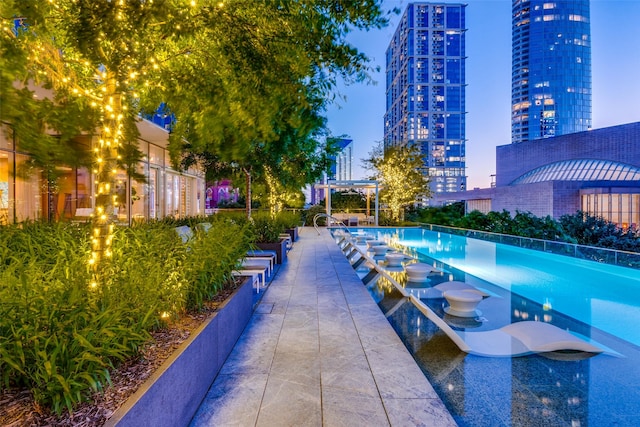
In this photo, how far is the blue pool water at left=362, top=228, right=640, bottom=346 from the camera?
622cm

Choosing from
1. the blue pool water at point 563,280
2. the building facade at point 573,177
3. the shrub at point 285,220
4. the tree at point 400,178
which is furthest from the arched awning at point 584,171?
the shrub at point 285,220

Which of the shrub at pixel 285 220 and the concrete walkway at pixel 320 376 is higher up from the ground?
the shrub at pixel 285 220

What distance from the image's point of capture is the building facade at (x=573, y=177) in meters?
19.3

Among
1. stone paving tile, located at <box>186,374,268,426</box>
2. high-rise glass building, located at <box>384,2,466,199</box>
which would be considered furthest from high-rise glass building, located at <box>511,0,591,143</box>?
stone paving tile, located at <box>186,374,268,426</box>

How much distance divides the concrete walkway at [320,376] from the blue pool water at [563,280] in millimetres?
3862

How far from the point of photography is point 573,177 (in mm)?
30922

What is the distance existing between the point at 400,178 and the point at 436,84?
8373 cm

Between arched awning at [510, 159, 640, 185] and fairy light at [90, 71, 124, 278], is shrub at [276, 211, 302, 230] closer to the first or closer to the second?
fairy light at [90, 71, 124, 278]

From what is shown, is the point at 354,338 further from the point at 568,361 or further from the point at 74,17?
the point at 74,17

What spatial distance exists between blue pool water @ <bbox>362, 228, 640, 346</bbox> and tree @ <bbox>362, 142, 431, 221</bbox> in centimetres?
954

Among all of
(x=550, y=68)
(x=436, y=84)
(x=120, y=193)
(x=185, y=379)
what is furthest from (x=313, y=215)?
(x=550, y=68)

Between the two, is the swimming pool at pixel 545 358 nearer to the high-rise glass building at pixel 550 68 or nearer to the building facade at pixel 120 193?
the building facade at pixel 120 193

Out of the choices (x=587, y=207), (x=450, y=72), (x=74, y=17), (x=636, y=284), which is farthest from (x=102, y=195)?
(x=450, y=72)

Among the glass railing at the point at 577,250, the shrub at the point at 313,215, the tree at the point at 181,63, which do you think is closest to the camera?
the tree at the point at 181,63
